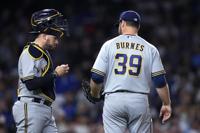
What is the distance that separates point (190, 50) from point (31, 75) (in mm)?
9394

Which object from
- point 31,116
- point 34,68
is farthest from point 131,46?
point 31,116

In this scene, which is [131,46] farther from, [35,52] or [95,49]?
[95,49]

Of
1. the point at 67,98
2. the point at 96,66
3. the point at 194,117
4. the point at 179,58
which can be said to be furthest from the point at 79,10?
the point at 96,66

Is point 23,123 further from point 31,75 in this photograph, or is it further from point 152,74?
point 152,74

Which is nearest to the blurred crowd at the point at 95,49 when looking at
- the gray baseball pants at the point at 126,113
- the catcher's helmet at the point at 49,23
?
the catcher's helmet at the point at 49,23

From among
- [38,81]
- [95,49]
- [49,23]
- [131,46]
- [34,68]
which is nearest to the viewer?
[38,81]

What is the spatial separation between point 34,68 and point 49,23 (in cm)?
57

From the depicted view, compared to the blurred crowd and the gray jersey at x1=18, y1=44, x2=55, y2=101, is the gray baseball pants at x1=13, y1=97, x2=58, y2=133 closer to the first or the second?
the gray jersey at x1=18, y1=44, x2=55, y2=101

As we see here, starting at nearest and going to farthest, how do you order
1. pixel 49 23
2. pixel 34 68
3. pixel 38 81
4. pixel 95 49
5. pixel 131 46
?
pixel 38 81
pixel 34 68
pixel 131 46
pixel 49 23
pixel 95 49

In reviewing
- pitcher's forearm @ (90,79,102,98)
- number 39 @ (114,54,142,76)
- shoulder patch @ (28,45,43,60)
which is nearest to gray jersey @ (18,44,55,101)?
shoulder patch @ (28,45,43,60)

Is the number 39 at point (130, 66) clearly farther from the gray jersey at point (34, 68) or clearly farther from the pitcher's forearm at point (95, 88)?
the gray jersey at point (34, 68)

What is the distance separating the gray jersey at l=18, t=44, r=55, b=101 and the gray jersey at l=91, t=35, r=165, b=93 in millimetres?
544

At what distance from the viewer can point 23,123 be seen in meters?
7.63

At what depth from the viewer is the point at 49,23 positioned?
310 inches
